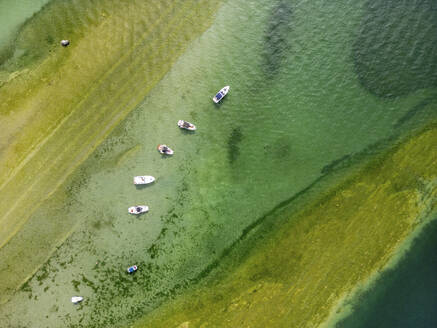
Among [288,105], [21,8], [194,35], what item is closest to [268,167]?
[288,105]

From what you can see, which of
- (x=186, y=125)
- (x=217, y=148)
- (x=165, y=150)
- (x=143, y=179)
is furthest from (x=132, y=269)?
(x=186, y=125)

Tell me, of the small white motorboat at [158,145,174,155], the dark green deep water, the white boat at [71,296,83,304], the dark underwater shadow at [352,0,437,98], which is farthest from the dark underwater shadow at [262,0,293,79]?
the white boat at [71,296,83,304]

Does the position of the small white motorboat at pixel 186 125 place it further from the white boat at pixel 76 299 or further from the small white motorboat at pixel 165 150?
the white boat at pixel 76 299

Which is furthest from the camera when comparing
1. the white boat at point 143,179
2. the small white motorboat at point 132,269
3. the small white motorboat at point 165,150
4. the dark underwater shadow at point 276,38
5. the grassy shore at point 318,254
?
the dark underwater shadow at point 276,38

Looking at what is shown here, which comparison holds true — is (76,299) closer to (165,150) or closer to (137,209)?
(137,209)

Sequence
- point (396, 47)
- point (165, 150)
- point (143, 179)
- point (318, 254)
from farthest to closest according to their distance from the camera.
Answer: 1. point (396, 47)
2. point (165, 150)
3. point (143, 179)
4. point (318, 254)

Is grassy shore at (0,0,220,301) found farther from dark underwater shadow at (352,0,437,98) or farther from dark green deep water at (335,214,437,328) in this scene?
dark green deep water at (335,214,437,328)

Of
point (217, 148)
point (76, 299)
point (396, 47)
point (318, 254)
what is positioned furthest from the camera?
point (396, 47)

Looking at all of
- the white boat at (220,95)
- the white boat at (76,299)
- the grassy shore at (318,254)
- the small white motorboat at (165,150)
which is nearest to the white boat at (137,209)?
the small white motorboat at (165,150)
